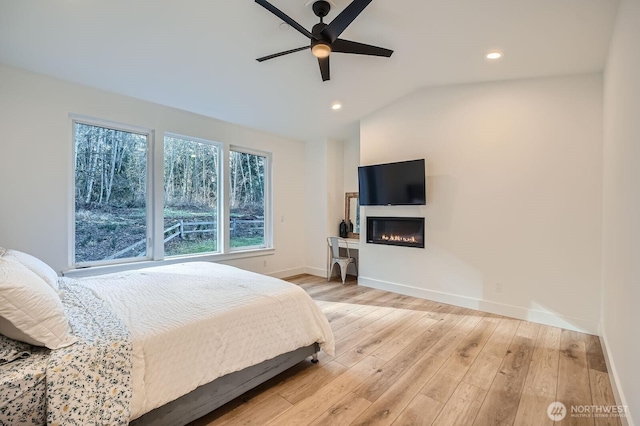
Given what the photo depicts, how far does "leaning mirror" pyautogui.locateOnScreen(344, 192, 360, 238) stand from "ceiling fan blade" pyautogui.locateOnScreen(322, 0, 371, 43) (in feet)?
11.8

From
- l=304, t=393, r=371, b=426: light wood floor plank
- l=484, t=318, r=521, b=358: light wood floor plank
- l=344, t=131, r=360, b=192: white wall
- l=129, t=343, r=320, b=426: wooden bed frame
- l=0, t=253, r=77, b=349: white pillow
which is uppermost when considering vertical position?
l=344, t=131, r=360, b=192: white wall

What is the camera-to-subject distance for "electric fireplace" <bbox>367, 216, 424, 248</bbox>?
4.30 meters

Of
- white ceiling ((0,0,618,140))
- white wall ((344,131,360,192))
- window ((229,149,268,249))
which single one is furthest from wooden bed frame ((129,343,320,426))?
white wall ((344,131,360,192))

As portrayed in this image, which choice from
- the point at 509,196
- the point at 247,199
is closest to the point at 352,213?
the point at 247,199

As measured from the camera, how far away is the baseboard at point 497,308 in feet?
10.3

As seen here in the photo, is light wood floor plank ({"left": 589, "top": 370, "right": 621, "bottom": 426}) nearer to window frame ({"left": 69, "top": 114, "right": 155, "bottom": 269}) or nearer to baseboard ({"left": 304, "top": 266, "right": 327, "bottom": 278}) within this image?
baseboard ({"left": 304, "top": 266, "right": 327, "bottom": 278})

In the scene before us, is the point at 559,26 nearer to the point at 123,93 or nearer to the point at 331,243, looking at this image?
the point at 331,243

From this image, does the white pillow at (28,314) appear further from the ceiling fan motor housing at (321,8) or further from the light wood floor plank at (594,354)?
the light wood floor plank at (594,354)

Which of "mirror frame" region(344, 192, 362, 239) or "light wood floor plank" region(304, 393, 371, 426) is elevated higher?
"mirror frame" region(344, 192, 362, 239)

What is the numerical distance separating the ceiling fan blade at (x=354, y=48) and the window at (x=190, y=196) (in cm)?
283

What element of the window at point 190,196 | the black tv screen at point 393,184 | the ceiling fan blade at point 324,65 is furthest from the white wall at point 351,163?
the ceiling fan blade at point 324,65

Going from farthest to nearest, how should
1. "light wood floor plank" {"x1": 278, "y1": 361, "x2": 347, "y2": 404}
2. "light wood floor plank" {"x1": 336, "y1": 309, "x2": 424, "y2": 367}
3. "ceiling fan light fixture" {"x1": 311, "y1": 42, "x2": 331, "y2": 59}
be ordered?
"light wood floor plank" {"x1": 336, "y1": 309, "x2": 424, "y2": 367} → "ceiling fan light fixture" {"x1": 311, "y1": 42, "x2": 331, "y2": 59} → "light wood floor plank" {"x1": 278, "y1": 361, "x2": 347, "y2": 404}

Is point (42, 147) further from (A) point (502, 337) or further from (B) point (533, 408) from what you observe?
(A) point (502, 337)

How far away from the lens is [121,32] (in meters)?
2.61
